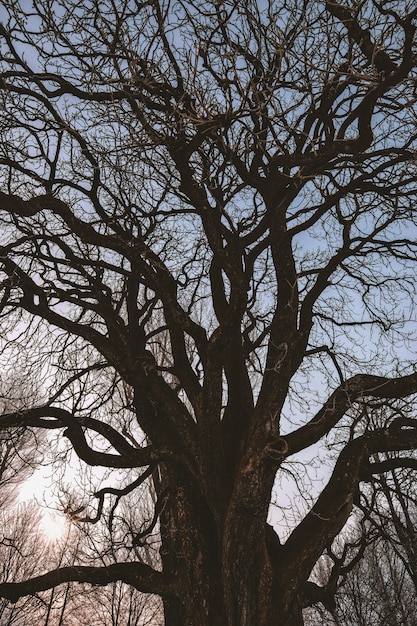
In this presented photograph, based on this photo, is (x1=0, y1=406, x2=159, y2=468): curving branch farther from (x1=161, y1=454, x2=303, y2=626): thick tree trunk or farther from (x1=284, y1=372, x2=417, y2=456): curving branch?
(x1=284, y1=372, x2=417, y2=456): curving branch

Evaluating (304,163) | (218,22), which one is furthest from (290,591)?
(218,22)

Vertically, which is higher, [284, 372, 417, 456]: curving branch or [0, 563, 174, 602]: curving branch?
[284, 372, 417, 456]: curving branch

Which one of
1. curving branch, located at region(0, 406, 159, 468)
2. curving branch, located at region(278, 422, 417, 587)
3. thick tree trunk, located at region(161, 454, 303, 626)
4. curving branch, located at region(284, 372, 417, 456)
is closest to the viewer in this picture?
thick tree trunk, located at region(161, 454, 303, 626)

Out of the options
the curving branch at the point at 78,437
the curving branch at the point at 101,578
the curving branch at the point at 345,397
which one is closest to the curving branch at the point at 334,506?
the curving branch at the point at 345,397

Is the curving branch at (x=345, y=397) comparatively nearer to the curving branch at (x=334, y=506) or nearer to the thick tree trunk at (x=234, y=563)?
the curving branch at (x=334, y=506)

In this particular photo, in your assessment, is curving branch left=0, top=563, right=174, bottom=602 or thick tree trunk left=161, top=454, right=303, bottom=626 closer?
thick tree trunk left=161, top=454, right=303, bottom=626

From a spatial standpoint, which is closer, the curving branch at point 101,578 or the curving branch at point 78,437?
the curving branch at point 78,437

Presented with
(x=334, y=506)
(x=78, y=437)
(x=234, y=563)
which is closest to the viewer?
(x=234, y=563)

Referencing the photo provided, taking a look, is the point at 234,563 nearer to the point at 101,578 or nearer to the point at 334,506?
the point at 334,506

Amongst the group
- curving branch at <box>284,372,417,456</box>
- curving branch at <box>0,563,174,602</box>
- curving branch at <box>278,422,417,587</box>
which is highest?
curving branch at <box>284,372,417,456</box>

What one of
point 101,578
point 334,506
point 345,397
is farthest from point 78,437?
point 345,397

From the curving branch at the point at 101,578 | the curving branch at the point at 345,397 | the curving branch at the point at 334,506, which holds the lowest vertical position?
the curving branch at the point at 101,578

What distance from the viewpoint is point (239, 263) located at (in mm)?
5020

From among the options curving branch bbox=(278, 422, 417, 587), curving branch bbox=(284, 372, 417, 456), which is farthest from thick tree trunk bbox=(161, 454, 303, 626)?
curving branch bbox=(284, 372, 417, 456)
